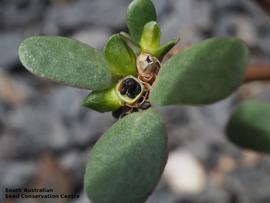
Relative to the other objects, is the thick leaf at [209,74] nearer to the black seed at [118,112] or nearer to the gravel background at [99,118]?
the black seed at [118,112]

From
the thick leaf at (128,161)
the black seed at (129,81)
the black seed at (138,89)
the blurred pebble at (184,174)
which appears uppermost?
the black seed at (129,81)

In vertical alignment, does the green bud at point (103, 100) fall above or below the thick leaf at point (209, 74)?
below

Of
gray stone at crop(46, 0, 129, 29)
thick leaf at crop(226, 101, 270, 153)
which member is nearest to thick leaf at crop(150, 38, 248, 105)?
thick leaf at crop(226, 101, 270, 153)

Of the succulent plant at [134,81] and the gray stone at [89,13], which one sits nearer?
the succulent plant at [134,81]

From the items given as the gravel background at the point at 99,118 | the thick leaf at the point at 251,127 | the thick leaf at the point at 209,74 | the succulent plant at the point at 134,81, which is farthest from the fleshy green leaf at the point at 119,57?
the gravel background at the point at 99,118

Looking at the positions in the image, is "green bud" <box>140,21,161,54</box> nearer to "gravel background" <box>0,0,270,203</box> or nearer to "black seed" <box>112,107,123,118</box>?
"black seed" <box>112,107,123,118</box>

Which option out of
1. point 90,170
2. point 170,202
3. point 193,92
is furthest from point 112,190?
point 170,202

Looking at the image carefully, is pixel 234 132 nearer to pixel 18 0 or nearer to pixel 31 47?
pixel 31 47
